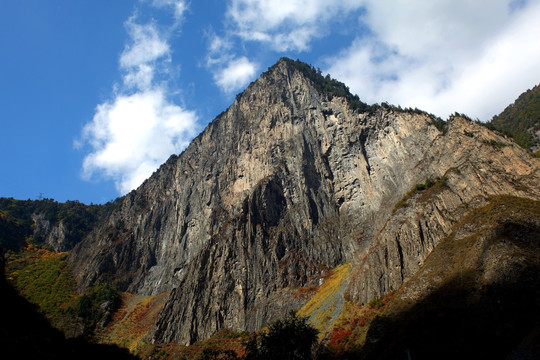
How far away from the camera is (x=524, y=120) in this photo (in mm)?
98062

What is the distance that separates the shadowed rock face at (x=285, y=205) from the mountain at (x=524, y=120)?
72.3 feet

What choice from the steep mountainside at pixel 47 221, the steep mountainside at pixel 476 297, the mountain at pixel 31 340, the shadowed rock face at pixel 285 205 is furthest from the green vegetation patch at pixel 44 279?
the steep mountainside at pixel 476 297

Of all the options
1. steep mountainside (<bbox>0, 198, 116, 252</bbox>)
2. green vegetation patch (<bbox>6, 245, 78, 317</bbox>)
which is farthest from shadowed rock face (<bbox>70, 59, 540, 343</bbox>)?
steep mountainside (<bbox>0, 198, 116, 252</bbox>)

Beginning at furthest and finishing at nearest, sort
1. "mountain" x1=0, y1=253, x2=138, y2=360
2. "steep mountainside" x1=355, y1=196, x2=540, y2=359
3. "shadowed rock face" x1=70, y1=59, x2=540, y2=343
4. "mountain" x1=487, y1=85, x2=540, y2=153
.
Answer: "mountain" x1=487, y1=85, x2=540, y2=153 → "shadowed rock face" x1=70, y1=59, x2=540, y2=343 → "steep mountainside" x1=355, y1=196, x2=540, y2=359 → "mountain" x1=0, y1=253, x2=138, y2=360

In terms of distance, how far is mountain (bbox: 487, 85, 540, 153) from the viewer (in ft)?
275

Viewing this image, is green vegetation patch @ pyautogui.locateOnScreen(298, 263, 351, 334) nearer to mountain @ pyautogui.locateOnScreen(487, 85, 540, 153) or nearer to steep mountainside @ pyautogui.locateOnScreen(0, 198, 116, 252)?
mountain @ pyautogui.locateOnScreen(487, 85, 540, 153)

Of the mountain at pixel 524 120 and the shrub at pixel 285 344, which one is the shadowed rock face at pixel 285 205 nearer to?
the shrub at pixel 285 344

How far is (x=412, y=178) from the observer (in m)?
67.7

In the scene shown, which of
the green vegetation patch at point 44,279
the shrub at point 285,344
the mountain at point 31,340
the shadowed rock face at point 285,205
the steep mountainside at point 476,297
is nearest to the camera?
the mountain at point 31,340

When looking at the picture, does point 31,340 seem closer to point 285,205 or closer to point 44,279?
point 285,205

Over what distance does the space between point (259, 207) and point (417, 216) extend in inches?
1795

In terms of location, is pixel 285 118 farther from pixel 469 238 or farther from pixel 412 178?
pixel 469 238

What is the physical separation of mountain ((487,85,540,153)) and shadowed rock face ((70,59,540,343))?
2202cm

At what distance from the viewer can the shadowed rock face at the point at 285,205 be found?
50562 mm
